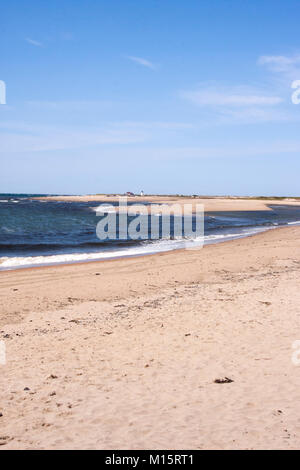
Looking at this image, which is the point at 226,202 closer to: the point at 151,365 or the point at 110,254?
the point at 110,254

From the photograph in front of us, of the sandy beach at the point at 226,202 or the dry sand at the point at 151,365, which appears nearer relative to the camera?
the dry sand at the point at 151,365

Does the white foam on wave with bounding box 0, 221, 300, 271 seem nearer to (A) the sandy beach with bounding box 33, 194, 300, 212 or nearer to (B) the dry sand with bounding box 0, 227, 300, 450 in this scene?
(B) the dry sand with bounding box 0, 227, 300, 450

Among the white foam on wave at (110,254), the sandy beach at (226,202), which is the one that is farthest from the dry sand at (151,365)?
the sandy beach at (226,202)

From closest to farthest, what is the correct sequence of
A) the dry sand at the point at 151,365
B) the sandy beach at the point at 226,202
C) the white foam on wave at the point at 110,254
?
the dry sand at the point at 151,365
the white foam on wave at the point at 110,254
the sandy beach at the point at 226,202

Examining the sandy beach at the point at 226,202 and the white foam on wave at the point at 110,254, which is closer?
the white foam on wave at the point at 110,254

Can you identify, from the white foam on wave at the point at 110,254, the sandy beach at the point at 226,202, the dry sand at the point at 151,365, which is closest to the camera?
the dry sand at the point at 151,365

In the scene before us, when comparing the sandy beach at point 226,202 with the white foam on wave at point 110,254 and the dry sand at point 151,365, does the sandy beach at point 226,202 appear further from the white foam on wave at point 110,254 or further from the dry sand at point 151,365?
the dry sand at point 151,365

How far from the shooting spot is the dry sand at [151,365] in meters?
4.79

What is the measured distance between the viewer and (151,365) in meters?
6.74

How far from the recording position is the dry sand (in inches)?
189

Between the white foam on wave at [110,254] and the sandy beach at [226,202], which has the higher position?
the sandy beach at [226,202]

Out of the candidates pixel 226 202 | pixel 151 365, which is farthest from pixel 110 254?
pixel 226 202

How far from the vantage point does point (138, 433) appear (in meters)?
4.76

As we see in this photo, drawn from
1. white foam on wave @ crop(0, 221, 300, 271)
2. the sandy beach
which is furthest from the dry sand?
the sandy beach
